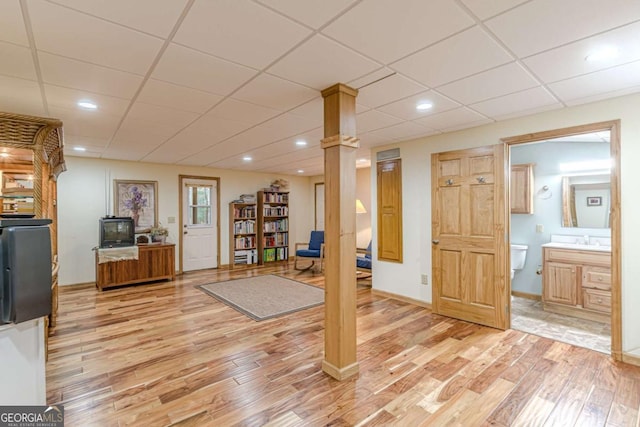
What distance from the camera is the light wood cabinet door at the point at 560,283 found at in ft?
12.2

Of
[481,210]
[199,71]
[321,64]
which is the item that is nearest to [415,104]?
[321,64]

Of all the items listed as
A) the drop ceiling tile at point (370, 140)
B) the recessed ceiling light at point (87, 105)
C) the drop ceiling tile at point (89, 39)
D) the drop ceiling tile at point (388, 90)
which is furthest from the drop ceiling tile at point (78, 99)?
the drop ceiling tile at point (370, 140)

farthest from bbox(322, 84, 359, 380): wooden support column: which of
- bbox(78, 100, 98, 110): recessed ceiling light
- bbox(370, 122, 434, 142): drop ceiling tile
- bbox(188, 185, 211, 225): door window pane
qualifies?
bbox(188, 185, 211, 225): door window pane

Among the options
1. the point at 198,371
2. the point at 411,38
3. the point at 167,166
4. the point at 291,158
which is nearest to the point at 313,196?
the point at 291,158

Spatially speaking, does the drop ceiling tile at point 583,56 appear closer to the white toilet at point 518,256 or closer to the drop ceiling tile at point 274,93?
the drop ceiling tile at point 274,93

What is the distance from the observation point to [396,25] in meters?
1.57

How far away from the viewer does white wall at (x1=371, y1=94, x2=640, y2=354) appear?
8.39 ft

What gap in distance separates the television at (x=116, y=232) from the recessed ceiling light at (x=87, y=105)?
308 cm

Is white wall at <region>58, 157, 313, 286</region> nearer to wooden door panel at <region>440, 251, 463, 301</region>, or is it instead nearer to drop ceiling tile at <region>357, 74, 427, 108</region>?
drop ceiling tile at <region>357, 74, 427, 108</region>

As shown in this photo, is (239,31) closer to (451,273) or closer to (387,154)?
(387,154)

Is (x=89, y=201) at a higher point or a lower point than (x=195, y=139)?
lower

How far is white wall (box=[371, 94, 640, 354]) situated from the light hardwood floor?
1.90ft

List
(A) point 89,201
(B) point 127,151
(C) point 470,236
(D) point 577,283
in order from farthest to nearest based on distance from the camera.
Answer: (A) point 89,201 → (B) point 127,151 → (D) point 577,283 → (C) point 470,236

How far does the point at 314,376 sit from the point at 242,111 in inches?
94.3
